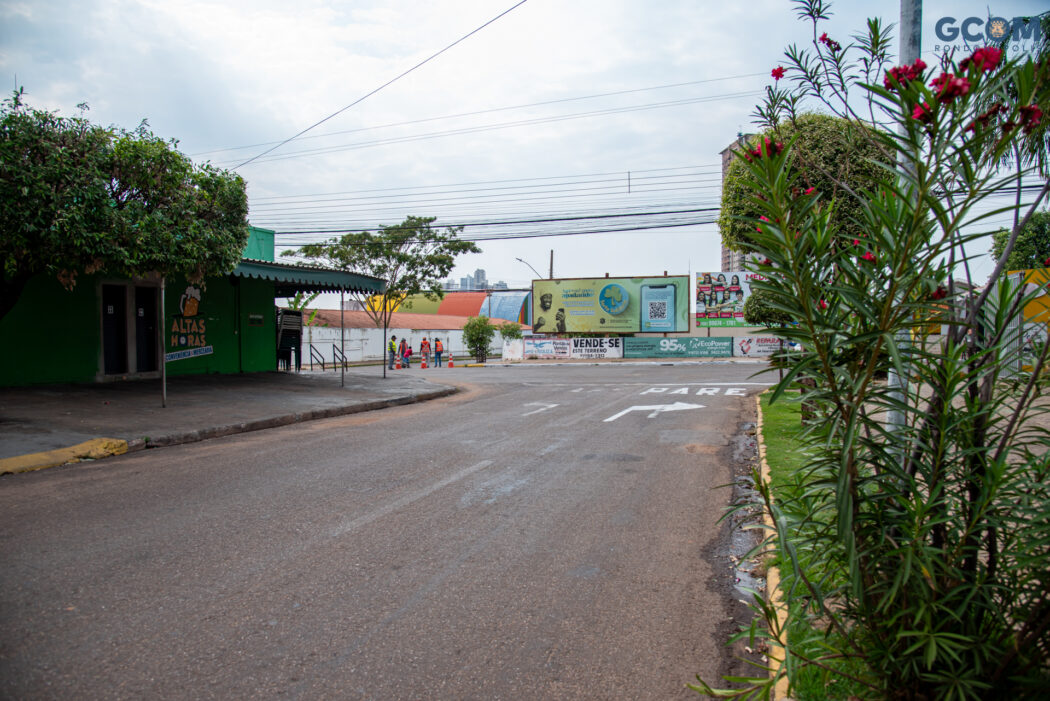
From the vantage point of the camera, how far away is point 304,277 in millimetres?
17016

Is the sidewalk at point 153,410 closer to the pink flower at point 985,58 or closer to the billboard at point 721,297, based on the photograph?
the pink flower at point 985,58

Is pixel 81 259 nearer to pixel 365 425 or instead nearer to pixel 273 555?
pixel 365 425

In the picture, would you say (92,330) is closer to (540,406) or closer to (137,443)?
(137,443)

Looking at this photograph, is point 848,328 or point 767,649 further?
point 767,649

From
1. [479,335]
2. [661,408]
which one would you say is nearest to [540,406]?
[661,408]

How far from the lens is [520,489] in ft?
21.5

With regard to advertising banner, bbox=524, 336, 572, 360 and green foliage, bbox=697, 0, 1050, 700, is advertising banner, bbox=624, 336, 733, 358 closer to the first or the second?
advertising banner, bbox=524, 336, 572, 360

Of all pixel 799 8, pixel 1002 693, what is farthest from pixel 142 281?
pixel 1002 693

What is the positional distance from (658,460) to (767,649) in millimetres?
4929

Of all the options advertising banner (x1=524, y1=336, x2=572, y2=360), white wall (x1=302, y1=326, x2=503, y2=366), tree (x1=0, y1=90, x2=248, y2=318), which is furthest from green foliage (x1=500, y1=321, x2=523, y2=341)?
tree (x1=0, y1=90, x2=248, y2=318)

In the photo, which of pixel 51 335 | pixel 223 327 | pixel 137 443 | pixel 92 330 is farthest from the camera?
pixel 223 327

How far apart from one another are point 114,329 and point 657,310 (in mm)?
40060

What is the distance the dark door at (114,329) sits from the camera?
1466 centimetres

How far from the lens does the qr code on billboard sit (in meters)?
49.6
